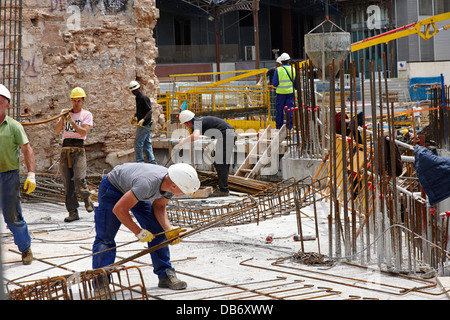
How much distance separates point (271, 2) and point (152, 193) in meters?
35.9

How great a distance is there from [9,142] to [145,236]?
201cm

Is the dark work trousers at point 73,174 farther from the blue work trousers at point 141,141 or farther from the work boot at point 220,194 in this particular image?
the blue work trousers at point 141,141

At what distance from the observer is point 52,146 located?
11.8m

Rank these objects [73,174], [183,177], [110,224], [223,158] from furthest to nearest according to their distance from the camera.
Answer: [223,158]
[73,174]
[110,224]
[183,177]

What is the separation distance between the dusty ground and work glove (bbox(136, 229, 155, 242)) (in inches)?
10.1

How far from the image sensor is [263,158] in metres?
11.9

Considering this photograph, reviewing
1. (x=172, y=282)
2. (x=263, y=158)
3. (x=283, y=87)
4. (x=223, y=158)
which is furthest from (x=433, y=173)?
(x=283, y=87)

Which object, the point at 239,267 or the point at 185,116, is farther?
the point at 185,116

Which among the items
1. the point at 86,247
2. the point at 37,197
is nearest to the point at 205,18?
the point at 37,197

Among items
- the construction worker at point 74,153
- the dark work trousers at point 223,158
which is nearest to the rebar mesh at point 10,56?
the construction worker at point 74,153

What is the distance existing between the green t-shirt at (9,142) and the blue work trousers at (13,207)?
0.08 m

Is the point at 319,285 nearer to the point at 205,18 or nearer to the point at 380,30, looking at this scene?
the point at 205,18

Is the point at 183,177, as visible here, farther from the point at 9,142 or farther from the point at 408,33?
the point at 408,33

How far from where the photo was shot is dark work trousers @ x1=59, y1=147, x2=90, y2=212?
8578 millimetres
